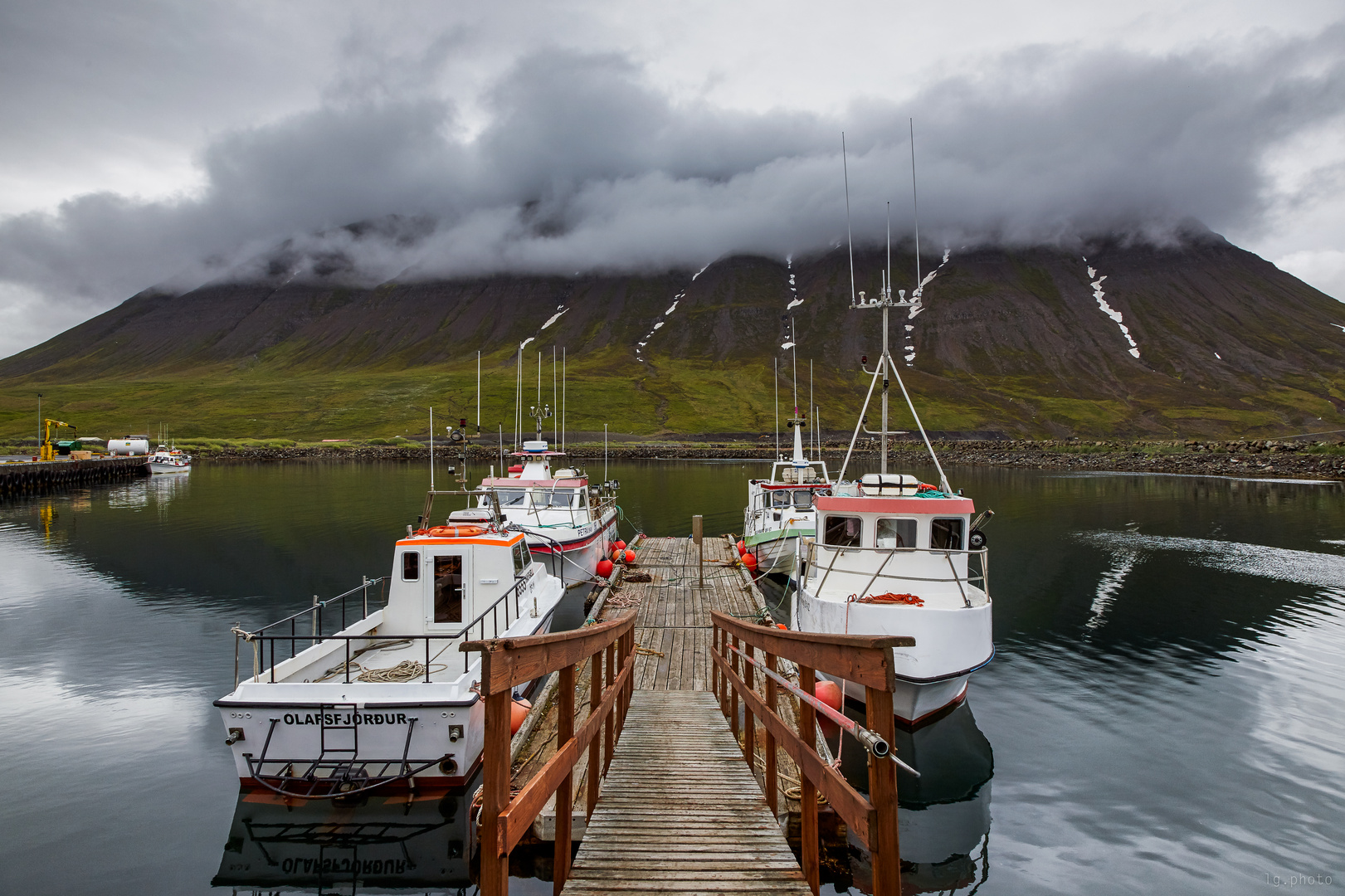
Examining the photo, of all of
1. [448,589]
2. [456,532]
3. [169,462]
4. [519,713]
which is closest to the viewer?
[519,713]

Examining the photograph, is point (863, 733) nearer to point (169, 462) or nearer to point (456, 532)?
point (456, 532)

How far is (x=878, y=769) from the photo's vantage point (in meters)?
4.55

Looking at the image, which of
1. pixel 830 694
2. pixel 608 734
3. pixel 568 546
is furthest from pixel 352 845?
pixel 568 546

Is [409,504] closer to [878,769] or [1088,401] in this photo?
[878,769]

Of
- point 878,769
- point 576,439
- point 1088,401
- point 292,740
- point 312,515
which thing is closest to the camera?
point 878,769

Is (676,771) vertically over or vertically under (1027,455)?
under

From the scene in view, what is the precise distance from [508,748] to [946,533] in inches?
515

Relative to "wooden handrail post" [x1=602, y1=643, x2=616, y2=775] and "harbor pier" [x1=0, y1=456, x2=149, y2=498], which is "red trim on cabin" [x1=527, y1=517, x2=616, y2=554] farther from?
"harbor pier" [x1=0, y1=456, x2=149, y2=498]

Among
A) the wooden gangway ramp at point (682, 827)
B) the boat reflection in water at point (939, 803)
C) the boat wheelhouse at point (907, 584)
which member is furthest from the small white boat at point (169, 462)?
the wooden gangway ramp at point (682, 827)

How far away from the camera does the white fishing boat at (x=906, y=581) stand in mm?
13047

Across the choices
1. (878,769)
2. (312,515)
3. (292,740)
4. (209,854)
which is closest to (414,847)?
(292,740)

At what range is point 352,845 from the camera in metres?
10.6

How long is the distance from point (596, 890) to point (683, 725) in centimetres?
480

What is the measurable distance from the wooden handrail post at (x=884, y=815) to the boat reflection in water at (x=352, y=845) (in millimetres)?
7474
